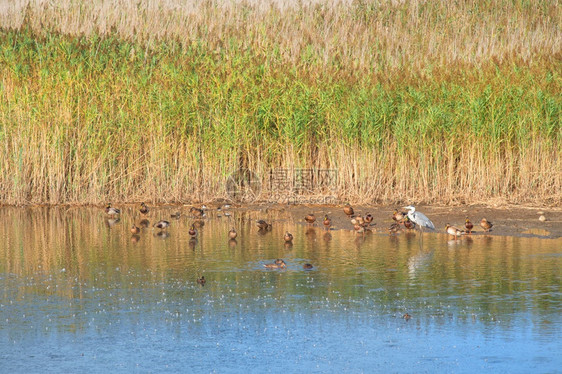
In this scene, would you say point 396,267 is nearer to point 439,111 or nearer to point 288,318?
point 288,318

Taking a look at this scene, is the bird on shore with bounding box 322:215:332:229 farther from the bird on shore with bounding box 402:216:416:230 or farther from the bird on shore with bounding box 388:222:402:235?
the bird on shore with bounding box 402:216:416:230

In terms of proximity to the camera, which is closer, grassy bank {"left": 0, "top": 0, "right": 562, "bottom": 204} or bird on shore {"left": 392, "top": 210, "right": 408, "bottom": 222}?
bird on shore {"left": 392, "top": 210, "right": 408, "bottom": 222}

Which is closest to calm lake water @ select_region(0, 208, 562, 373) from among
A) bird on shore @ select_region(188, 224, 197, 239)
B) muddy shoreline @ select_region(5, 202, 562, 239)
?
bird on shore @ select_region(188, 224, 197, 239)

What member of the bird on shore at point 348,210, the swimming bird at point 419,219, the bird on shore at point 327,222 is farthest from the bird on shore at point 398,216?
the bird on shore at point 327,222

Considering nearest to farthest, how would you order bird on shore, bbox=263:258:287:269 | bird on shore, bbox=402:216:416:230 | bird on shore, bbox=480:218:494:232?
bird on shore, bbox=263:258:287:269
bird on shore, bbox=480:218:494:232
bird on shore, bbox=402:216:416:230

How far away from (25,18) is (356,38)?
8.84 m

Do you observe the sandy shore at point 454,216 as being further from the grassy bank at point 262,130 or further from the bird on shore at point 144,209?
the bird on shore at point 144,209

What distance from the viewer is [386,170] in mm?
14219

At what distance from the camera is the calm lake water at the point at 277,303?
6043 mm

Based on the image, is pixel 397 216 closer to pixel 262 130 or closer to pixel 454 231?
pixel 454 231

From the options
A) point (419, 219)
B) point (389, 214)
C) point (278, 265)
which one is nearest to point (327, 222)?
point (419, 219)

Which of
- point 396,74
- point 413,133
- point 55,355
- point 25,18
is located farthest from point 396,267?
point 25,18

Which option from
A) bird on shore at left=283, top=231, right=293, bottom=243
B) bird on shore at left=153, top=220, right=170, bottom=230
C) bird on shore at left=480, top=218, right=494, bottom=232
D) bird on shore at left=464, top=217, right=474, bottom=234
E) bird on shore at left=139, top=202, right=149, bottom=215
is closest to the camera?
bird on shore at left=283, top=231, right=293, bottom=243

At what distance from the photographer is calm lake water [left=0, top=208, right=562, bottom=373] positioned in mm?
6043
